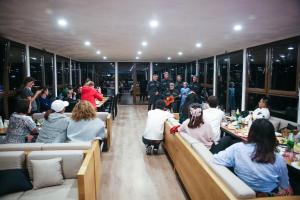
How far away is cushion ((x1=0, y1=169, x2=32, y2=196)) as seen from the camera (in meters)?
2.62

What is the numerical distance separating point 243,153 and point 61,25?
3.96 meters

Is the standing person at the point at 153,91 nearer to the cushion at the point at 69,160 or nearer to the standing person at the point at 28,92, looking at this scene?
the standing person at the point at 28,92

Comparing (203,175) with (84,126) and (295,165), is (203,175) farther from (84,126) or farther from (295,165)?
(84,126)

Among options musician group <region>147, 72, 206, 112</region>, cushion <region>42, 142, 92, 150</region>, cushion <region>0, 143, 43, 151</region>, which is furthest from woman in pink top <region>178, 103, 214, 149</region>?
musician group <region>147, 72, 206, 112</region>

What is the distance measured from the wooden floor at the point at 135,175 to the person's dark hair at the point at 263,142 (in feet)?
5.50

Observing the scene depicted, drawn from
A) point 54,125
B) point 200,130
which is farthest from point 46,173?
point 200,130

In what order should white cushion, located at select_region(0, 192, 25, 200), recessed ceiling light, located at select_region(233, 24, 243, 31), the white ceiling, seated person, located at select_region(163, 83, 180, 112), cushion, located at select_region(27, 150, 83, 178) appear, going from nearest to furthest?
1. white cushion, located at select_region(0, 192, 25, 200)
2. cushion, located at select_region(27, 150, 83, 178)
3. the white ceiling
4. recessed ceiling light, located at select_region(233, 24, 243, 31)
5. seated person, located at select_region(163, 83, 180, 112)

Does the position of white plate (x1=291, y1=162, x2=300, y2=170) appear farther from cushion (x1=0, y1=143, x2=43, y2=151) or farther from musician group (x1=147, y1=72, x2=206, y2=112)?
musician group (x1=147, y1=72, x2=206, y2=112)

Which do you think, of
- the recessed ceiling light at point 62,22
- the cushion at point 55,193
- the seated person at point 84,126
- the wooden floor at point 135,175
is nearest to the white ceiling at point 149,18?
the recessed ceiling light at point 62,22

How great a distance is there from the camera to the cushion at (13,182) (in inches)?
103

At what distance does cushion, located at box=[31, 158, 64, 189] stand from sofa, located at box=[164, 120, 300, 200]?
1.61 m

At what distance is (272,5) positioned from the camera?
132 inches

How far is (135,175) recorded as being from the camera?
4.27 m

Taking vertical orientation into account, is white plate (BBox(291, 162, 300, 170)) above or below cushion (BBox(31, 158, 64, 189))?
above
